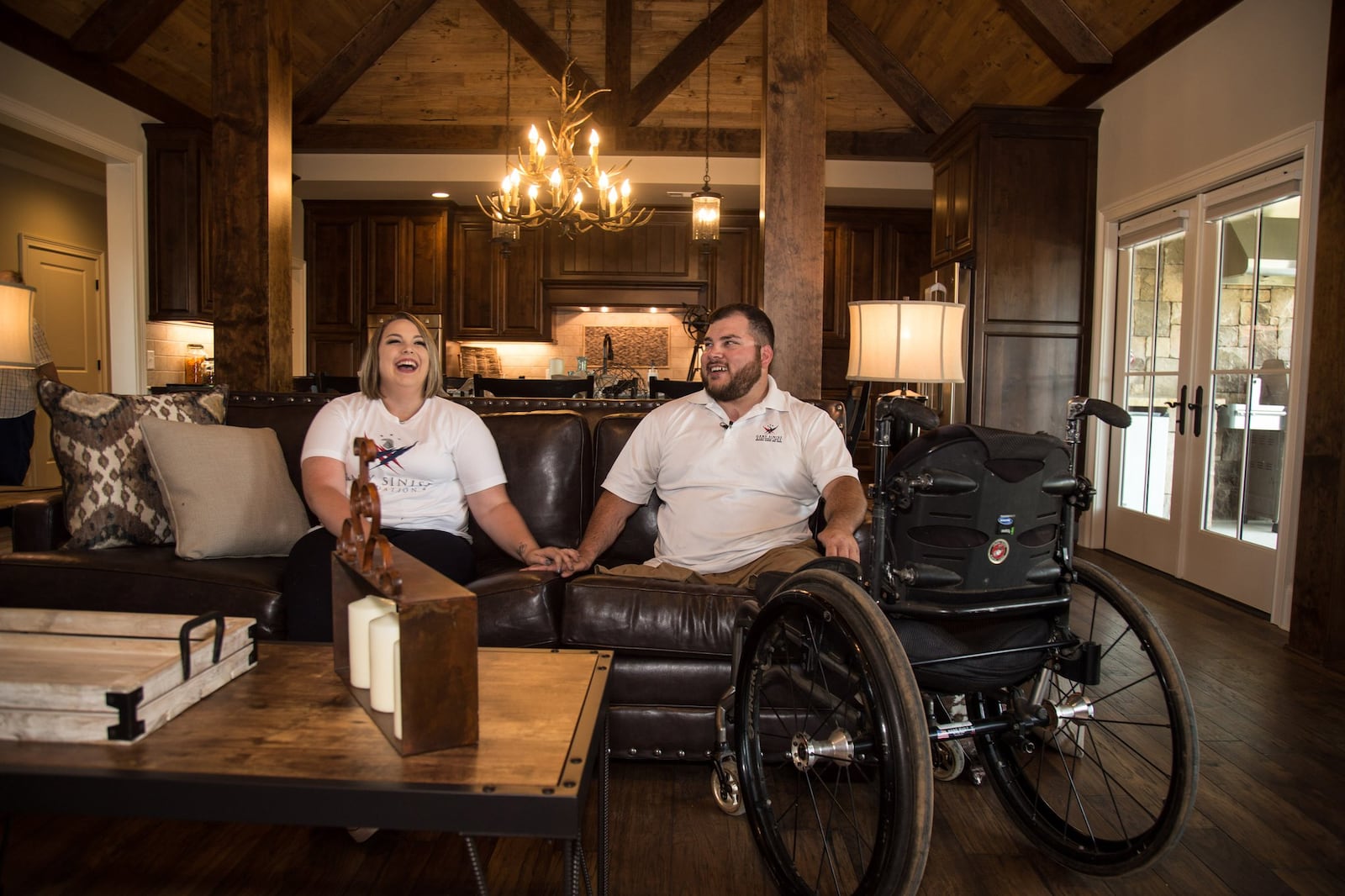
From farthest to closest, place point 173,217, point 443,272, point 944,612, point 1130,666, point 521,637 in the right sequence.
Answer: point 443,272 → point 173,217 → point 1130,666 → point 521,637 → point 944,612

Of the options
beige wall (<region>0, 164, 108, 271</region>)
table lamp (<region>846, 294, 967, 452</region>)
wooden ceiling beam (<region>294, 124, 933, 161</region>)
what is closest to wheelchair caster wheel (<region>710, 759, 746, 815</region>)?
table lamp (<region>846, 294, 967, 452</region>)

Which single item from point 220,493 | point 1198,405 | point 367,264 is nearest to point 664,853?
point 220,493

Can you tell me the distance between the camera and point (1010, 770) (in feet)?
5.76

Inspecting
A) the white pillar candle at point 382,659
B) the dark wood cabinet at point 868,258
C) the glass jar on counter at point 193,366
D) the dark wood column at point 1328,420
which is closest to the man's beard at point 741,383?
the white pillar candle at point 382,659

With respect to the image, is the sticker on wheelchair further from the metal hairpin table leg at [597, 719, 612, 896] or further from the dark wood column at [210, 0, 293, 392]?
the dark wood column at [210, 0, 293, 392]

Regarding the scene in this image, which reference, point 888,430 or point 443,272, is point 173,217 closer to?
point 443,272

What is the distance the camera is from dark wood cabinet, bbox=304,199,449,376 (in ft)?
25.4

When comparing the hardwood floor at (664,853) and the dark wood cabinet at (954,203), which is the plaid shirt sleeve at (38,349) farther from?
the dark wood cabinet at (954,203)

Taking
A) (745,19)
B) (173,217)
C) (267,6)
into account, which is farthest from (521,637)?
(745,19)

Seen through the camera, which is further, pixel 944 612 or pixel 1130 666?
pixel 1130 666

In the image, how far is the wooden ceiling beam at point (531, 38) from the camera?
6609mm

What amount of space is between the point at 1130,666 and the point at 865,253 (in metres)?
5.40

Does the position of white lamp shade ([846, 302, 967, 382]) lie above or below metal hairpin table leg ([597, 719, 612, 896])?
above

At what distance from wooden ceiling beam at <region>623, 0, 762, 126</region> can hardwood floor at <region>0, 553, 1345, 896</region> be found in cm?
583
